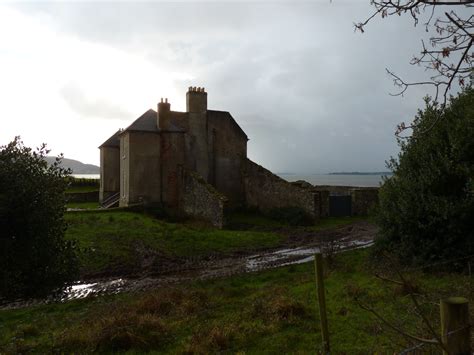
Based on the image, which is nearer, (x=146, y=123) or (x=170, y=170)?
(x=170, y=170)

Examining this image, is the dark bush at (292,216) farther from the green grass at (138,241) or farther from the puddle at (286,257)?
the puddle at (286,257)

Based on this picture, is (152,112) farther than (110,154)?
No

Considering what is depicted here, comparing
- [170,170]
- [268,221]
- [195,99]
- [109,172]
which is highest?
[195,99]

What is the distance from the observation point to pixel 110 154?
37406mm

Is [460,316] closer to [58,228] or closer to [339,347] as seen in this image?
[339,347]

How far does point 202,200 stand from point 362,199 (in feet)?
46.5

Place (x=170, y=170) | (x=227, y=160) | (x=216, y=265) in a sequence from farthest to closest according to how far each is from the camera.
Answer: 1. (x=227, y=160)
2. (x=170, y=170)
3. (x=216, y=265)

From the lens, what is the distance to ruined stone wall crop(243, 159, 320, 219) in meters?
28.9

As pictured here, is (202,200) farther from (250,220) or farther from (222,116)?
(222,116)

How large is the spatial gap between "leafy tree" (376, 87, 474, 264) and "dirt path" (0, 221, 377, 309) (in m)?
2.65

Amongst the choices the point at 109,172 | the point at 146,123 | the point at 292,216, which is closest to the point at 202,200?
the point at 292,216

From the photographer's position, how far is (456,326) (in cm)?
Result: 359

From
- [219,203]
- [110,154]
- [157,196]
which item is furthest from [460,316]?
[110,154]

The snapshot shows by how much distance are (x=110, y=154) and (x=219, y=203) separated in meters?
16.4
